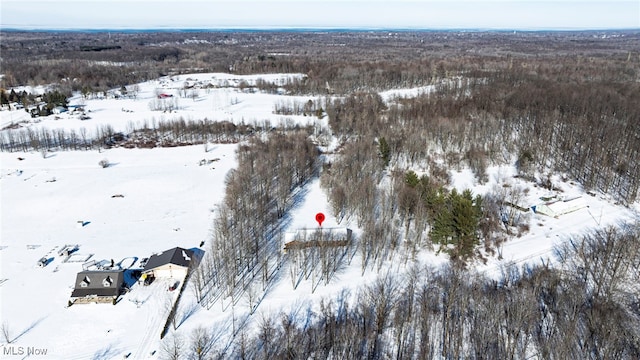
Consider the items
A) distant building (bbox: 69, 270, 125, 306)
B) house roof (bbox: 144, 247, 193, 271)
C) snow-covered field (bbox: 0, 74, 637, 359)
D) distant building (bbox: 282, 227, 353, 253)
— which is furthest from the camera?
distant building (bbox: 282, 227, 353, 253)

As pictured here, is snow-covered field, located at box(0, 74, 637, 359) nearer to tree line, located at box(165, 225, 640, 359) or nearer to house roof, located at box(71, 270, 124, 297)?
house roof, located at box(71, 270, 124, 297)

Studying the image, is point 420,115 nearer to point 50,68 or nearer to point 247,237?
point 247,237

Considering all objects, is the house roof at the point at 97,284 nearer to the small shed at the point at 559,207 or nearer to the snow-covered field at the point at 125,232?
the snow-covered field at the point at 125,232

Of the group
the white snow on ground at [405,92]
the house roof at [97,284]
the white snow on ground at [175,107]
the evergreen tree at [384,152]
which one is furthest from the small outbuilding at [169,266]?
the white snow on ground at [405,92]

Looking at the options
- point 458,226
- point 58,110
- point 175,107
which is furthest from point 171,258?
point 58,110

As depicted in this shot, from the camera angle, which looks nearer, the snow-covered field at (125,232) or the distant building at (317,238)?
the snow-covered field at (125,232)

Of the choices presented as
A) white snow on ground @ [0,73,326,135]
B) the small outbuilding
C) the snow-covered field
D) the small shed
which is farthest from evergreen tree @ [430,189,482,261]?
white snow on ground @ [0,73,326,135]

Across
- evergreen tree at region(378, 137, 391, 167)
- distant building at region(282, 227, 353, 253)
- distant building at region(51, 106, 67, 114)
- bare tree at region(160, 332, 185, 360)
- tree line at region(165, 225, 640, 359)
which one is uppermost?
distant building at region(51, 106, 67, 114)

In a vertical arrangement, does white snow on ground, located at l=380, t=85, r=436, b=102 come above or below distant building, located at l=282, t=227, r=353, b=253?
above
